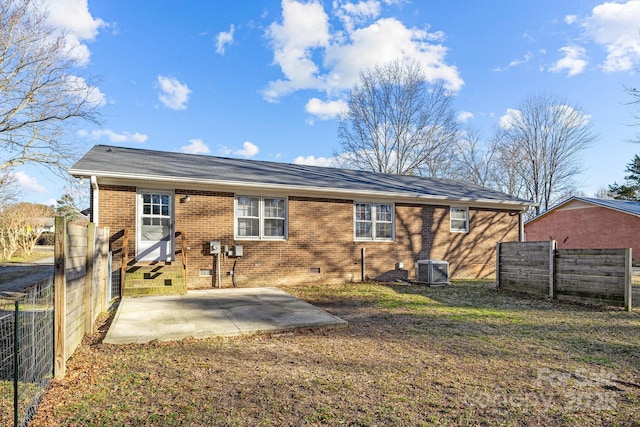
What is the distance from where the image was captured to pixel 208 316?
20.8 feet

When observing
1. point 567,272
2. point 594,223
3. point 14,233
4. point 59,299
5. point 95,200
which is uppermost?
point 95,200

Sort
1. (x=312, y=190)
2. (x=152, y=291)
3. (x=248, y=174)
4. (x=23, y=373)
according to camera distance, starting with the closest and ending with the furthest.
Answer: (x=23, y=373)
(x=152, y=291)
(x=312, y=190)
(x=248, y=174)

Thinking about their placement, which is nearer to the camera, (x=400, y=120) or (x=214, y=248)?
(x=214, y=248)

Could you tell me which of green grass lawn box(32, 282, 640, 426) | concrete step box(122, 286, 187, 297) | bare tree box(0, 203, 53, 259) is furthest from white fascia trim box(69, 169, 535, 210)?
bare tree box(0, 203, 53, 259)

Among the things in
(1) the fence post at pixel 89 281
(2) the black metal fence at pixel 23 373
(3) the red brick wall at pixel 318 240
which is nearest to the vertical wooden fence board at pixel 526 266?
(3) the red brick wall at pixel 318 240

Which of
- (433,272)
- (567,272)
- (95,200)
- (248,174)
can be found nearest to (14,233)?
(95,200)

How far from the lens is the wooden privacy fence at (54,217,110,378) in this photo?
357 cm

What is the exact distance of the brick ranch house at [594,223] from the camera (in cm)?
1984

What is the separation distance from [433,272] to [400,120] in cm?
1828

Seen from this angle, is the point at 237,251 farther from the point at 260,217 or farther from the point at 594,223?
the point at 594,223

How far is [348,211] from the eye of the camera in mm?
11445

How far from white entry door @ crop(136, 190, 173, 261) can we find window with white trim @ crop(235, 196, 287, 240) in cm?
178

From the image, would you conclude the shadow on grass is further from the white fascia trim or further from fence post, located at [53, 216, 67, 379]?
fence post, located at [53, 216, 67, 379]

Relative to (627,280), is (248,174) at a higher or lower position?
higher
